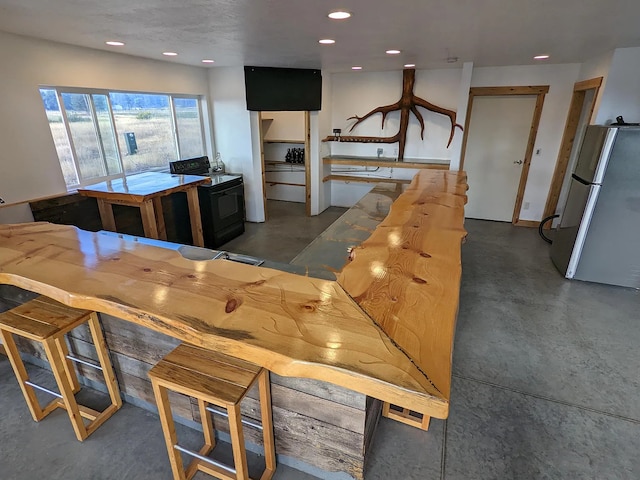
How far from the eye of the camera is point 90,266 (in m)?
1.51

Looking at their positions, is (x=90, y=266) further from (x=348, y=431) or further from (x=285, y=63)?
(x=285, y=63)

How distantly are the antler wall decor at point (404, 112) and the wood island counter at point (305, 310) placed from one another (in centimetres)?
390

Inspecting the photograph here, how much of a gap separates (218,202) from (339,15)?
2.95 m

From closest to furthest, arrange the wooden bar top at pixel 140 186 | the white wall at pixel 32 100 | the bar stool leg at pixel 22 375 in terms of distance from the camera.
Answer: the bar stool leg at pixel 22 375 → the white wall at pixel 32 100 → the wooden bar top at pixel 140 186

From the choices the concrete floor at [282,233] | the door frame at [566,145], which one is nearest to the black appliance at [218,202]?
the concrete floor at [282,233]

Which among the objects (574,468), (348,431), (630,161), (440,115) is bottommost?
(574,468)

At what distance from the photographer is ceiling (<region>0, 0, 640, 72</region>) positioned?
1.85 m

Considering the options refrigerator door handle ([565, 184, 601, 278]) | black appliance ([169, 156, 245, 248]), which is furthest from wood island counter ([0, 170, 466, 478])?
black appliance ([169, 156, 245, 248])

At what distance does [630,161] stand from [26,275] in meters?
4.45

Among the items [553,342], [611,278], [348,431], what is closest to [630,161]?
[611,278]

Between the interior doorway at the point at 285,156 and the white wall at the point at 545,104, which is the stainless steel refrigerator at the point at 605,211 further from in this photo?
the interior doorway at the point at 285,156

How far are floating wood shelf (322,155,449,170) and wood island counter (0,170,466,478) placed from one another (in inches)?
138

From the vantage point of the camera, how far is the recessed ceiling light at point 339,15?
77.1 inches

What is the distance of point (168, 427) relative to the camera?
55.4 inches
